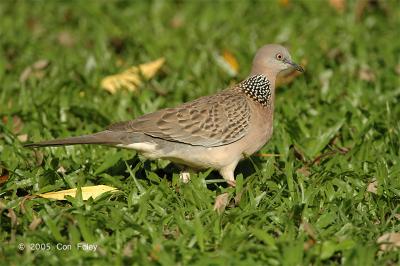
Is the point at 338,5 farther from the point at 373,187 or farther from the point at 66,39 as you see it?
the point at 373,187

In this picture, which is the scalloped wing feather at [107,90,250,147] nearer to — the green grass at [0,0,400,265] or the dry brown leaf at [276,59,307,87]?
the green grass at [0,0,400,265]

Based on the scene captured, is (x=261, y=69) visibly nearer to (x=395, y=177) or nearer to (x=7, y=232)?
(x=395, y=177)

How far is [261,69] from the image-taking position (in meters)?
6.72

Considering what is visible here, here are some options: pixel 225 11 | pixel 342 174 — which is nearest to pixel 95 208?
pixel 342 174

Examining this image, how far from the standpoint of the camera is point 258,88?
259 inches

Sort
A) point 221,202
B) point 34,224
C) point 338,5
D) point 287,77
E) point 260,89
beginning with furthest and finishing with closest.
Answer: point 338,5
point 287,77
point 260,89
point 221,202
point 34,224

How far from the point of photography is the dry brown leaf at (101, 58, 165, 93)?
322 inches

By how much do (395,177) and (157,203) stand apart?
6.38ft

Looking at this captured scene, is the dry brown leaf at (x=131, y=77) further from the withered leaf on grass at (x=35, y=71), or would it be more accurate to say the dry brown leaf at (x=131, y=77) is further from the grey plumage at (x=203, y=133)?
the grey plumage at (x=203, y=133)

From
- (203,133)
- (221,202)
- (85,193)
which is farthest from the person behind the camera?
(203,133)

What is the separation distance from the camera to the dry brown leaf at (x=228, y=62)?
8.63 metres

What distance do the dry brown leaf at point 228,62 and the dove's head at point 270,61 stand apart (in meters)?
1.82

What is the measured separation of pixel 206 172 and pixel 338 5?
5.05 meters

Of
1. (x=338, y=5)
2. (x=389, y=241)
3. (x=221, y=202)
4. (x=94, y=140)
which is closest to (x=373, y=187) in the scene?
(x=389, y=241)
